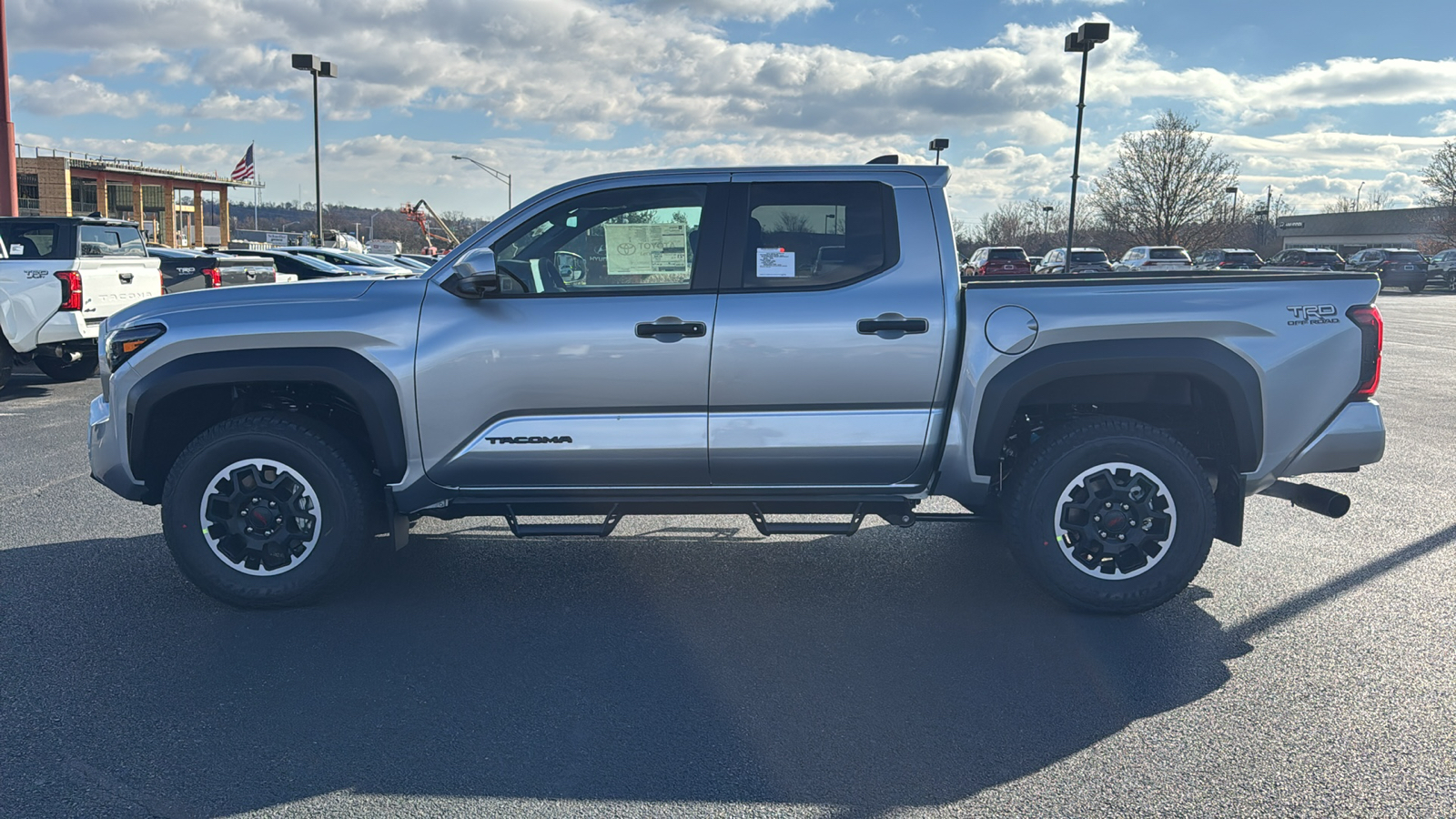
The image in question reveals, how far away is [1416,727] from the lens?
3740mm

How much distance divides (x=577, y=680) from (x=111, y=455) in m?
2.54

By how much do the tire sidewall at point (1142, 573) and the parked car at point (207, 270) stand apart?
1407cm

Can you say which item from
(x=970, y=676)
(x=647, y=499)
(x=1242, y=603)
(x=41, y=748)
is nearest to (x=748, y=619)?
(x=647, y=499)

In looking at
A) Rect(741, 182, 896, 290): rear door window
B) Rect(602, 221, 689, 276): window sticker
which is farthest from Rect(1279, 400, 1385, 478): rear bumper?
Rect(602, 221, 689, 276): window sticker

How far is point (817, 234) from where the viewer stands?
493 centimetres

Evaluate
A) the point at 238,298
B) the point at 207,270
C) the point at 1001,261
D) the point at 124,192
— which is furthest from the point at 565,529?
the point at 124,192

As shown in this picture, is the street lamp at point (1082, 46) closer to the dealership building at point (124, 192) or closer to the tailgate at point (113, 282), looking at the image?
the tailgate at point (113, 282)

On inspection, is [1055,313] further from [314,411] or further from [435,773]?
[314,411]

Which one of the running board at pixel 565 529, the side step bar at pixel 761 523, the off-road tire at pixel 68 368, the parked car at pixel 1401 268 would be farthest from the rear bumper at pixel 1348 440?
the parked car at pixel 1401 268

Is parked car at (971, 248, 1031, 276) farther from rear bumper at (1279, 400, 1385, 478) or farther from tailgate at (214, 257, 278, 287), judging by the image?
rear bumper at (1279, 400, 1385, 478)

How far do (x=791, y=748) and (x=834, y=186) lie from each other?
2.58 meters

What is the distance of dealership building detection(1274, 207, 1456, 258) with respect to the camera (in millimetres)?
77688

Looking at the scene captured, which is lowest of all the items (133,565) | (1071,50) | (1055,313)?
(133,565)

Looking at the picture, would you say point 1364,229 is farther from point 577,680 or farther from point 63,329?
point 577,680
